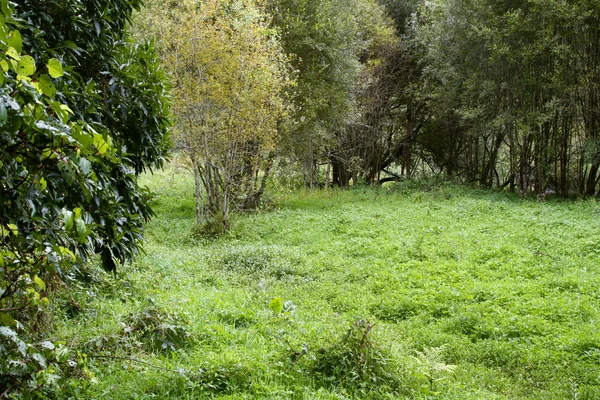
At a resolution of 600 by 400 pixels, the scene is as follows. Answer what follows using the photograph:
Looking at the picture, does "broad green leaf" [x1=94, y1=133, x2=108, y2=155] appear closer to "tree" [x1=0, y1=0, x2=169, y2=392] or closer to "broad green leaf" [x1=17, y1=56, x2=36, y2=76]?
"tree" [x1=0, y1=0, x2=169, y2=392]

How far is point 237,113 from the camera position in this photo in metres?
12.3

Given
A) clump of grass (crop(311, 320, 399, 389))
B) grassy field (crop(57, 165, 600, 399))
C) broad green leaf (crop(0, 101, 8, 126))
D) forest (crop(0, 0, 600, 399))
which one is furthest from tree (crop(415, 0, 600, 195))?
broad green leaf (crop(0, 101, 8, 126))

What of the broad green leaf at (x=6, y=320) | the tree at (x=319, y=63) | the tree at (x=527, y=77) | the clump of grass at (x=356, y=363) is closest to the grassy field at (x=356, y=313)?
the clump of grass at (x=356, y=363)

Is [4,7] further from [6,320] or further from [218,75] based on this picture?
[218,75]

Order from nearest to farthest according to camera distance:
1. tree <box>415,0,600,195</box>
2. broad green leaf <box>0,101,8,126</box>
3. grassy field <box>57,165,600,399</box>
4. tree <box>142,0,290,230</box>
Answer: broad green leaf <box>0,101,8,126</box>
grassy field <box>57,165,600,399</box>
tree <box>142,0,290,230</box>
tree <box>415,0,600,195</box>

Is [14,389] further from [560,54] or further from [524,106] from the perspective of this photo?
[524,106]

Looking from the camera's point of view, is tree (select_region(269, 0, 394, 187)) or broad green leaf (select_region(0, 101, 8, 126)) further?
tree (select_region(269, 0, 394, 187))

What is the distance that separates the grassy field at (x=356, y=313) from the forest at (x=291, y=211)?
0.04 meters

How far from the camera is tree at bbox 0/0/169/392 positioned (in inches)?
72.2

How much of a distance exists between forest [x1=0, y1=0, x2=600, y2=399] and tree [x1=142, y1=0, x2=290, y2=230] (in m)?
0.06

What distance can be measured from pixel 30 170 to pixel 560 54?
52.2ft

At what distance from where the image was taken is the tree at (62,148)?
1833 mm

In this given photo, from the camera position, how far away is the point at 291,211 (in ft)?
51.2

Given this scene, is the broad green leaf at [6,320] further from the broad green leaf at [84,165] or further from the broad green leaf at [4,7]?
the broad green leaf at [4,7]
